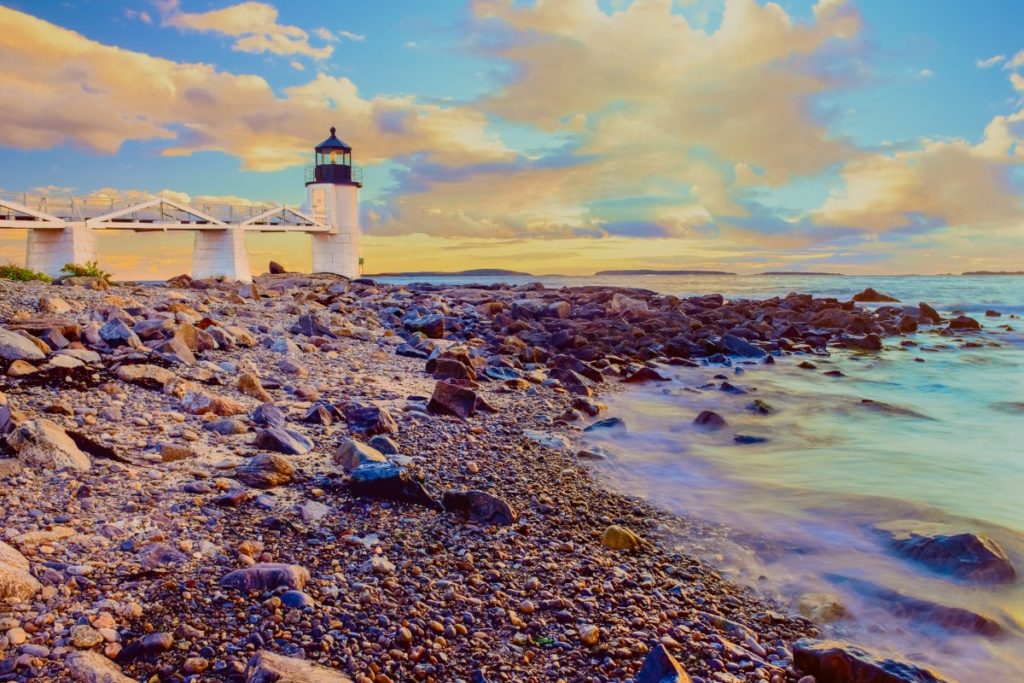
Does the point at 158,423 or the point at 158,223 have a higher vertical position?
the point at 158,223

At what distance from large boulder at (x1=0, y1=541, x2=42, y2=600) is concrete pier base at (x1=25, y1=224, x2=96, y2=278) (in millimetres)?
25081

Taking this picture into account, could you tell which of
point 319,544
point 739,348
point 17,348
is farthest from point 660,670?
point 739,348

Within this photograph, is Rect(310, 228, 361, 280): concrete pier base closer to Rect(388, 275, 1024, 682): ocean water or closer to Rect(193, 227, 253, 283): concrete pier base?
Rect(193, 227, 253, 283): concrete pier base

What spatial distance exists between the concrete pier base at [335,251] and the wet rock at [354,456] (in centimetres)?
3219

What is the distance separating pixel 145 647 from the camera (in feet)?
8.04

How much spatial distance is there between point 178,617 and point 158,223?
2798 centimetres

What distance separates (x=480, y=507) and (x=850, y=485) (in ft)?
12.5

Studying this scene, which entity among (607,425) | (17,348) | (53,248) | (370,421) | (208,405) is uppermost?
(53,248)

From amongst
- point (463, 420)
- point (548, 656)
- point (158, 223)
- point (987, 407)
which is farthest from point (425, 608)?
point (158, 223)

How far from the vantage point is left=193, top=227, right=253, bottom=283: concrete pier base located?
29.8 meters

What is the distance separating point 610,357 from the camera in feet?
42.1

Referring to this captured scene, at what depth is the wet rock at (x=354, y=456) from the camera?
173 inches

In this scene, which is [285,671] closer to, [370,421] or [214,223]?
[370,421]

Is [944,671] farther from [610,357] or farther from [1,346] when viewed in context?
[610,357]
